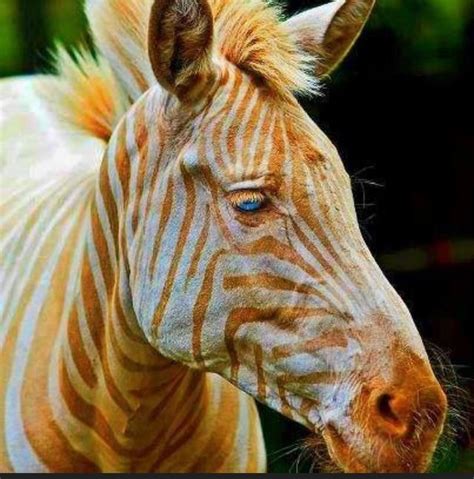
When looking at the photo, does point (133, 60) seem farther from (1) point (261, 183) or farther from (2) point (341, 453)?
(2) point (341, 453)

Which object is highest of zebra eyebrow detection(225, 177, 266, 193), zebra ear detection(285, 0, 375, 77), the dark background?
zebra ear detection(285, 0, 375, 77)

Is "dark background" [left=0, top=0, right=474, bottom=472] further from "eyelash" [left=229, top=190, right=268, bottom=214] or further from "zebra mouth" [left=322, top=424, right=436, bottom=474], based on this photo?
"zebra mouth" [left=322, top=424, right=436, bottom=474]

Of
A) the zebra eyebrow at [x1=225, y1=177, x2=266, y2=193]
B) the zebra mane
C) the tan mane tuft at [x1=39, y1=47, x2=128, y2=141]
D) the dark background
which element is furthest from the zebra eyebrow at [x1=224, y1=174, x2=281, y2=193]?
the dark background

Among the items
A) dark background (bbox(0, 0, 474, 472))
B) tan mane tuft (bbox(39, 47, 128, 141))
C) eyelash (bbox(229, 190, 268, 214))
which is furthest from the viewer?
dark background (bbox(0, 0, 474, 472))

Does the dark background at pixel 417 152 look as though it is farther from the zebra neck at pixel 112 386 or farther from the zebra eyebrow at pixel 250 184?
the zebra eyebrow at pixel 250 184

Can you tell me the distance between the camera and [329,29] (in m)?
1.68

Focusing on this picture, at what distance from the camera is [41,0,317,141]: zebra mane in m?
1.56

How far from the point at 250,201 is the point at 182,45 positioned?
23 cm

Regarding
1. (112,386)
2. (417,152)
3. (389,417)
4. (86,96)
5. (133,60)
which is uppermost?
(133,60)

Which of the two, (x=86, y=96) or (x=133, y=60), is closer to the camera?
(x=133, y=60)

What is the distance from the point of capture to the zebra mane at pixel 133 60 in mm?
1558

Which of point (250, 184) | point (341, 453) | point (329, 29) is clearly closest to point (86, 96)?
point (329, 29)

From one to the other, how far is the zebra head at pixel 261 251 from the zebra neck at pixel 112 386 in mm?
118

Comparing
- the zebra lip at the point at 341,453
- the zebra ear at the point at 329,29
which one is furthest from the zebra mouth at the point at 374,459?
the zebra ear at the point at 329,29
